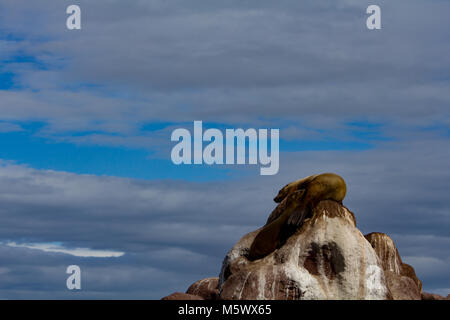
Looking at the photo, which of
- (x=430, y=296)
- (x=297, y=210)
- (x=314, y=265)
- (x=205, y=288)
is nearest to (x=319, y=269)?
(x=314, y=265)

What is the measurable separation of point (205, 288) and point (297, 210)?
993 cm

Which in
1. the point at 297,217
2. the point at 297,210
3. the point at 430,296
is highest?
the point at 297,210

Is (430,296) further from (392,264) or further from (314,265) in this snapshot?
(314,265)

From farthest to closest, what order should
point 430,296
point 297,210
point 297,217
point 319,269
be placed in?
point 430,296, point 297,210, point 297,217, point 319,269

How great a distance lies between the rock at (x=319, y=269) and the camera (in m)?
37.5

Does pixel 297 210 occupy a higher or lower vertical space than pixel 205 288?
higher

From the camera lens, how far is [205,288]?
47.6 meters

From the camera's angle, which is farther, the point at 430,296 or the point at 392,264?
the point at 430,296

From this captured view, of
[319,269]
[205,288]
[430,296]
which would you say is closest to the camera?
[319,269]

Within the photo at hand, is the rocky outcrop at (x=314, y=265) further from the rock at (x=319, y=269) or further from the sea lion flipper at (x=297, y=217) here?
the sea lion flipper at (x=297, y=217)
